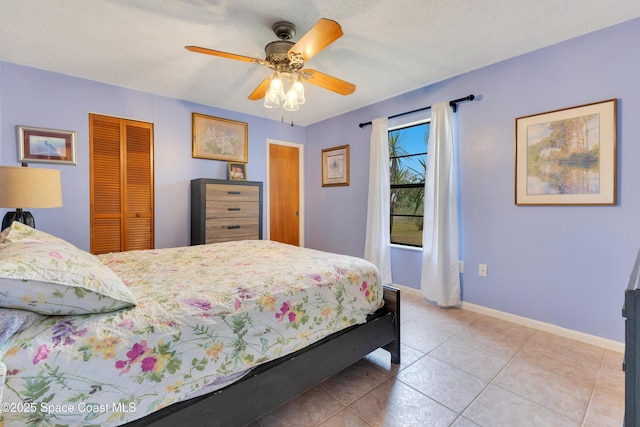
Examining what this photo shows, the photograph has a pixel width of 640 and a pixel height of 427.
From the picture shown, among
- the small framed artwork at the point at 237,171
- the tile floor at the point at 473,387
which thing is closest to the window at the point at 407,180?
the tile floor at the point at 473,387

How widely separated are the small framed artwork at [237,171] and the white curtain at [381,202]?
1825 millimetres

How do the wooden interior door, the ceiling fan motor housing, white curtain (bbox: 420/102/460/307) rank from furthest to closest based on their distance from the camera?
the wooden interior door → white curtain (bbox: 420/102/460/307) → the ceiling fan motor housing

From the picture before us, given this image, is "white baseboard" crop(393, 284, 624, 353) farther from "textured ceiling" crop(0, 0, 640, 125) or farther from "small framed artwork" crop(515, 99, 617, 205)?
"textured ceiling" crop(0, 0, 640, 125)

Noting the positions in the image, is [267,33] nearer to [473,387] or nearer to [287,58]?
[287,58]

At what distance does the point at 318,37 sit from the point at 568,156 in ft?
7.03

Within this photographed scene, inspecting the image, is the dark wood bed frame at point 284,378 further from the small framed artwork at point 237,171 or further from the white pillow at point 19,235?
the small framed artwork at point 237,171

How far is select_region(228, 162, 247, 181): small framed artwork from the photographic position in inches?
152

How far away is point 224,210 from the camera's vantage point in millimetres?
3467

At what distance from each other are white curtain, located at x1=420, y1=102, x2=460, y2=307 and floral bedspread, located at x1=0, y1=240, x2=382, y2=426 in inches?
53.1

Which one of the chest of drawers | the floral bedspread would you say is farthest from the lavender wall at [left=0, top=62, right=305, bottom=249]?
the floral bedspread

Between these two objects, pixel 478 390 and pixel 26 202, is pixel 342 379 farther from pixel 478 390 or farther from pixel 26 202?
pixel 26 202

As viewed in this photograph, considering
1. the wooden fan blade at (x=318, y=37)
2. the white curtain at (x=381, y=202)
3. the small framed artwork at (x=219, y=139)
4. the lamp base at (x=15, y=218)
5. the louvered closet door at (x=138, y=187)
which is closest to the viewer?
the wooden fan blade at (x=318, y=37)

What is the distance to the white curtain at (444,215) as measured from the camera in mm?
2807

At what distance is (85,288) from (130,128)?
2891mm
